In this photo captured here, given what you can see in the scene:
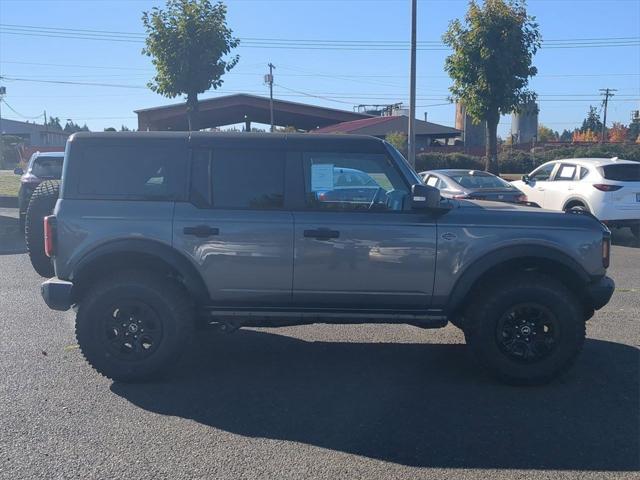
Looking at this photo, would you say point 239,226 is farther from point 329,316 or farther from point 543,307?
point 543,307

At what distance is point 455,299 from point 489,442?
1344 millimetres

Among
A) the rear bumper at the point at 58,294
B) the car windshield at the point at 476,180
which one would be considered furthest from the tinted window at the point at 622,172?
the rear bumper at the point at 58,294

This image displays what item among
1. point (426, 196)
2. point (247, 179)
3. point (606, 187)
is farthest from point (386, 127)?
point (426, 196)

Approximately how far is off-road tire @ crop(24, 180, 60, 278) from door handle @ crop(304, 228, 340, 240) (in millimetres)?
2517

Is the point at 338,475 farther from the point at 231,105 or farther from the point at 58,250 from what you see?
the point at 231,105

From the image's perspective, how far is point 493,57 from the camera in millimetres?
19844

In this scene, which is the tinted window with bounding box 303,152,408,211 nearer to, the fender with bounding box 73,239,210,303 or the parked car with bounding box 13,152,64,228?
the fender with bounding box 73,239,210,303

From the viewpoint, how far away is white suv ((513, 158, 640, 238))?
43.0 ft

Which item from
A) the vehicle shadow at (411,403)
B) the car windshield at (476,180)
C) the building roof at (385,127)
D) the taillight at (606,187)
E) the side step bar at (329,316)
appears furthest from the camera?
the building roof at (385,127)

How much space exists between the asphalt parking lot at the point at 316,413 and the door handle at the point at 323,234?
1.21 meters

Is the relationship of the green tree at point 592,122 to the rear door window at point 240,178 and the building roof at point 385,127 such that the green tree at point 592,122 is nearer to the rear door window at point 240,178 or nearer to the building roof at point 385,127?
the building roof at point 385,127

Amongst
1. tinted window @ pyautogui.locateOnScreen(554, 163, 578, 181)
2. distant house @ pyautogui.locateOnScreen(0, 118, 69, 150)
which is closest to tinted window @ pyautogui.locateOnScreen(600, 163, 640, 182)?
tinted window @ pyautogui.locateOnScreen(554, 163, 578, 181)

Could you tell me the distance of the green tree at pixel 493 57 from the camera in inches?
781

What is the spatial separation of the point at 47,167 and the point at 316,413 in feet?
38.6
